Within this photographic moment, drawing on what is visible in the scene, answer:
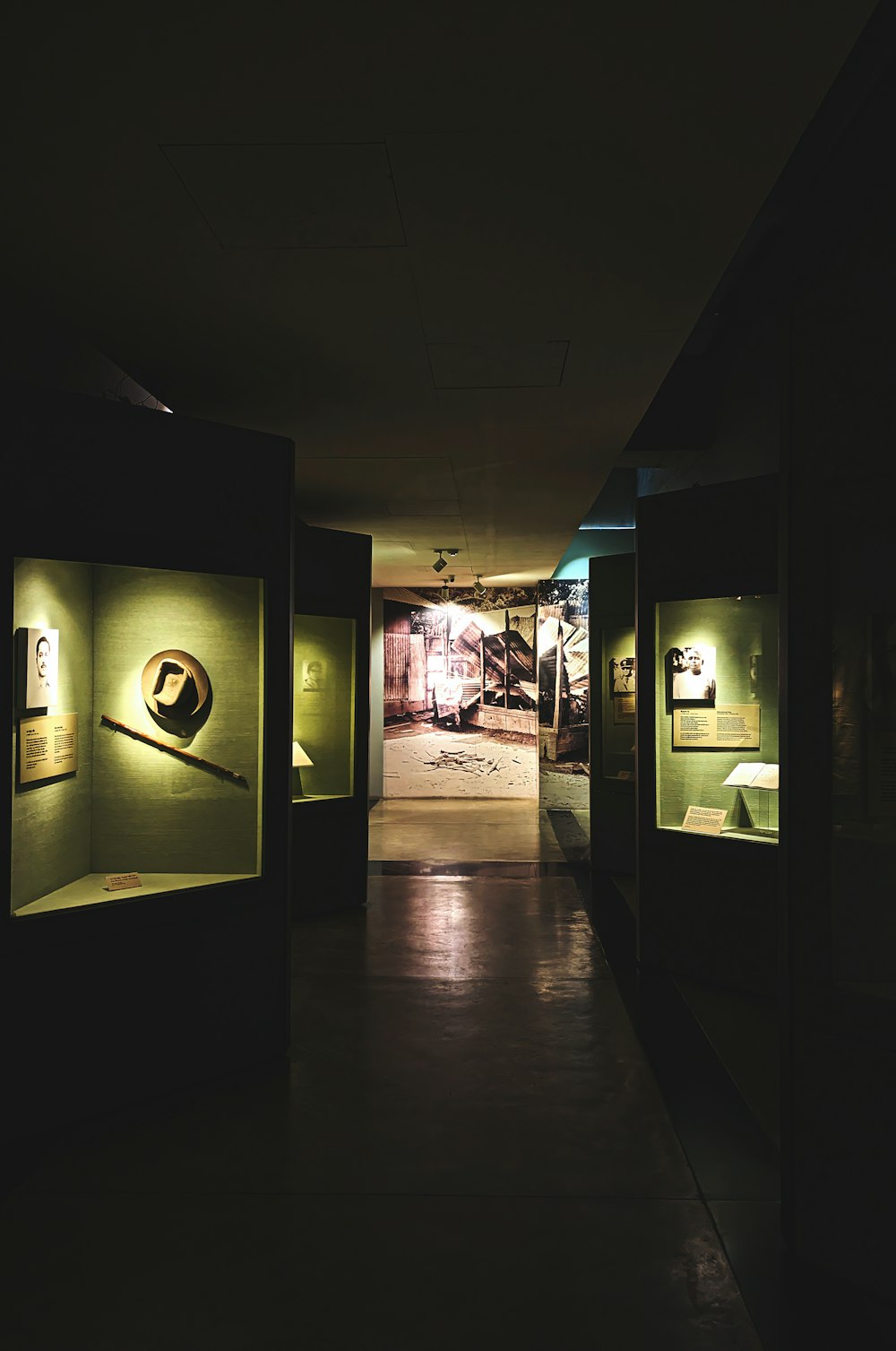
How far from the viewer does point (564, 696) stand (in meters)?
13.3

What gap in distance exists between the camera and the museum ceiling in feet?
7.18

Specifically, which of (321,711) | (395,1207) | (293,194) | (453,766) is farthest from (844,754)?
(453,766)

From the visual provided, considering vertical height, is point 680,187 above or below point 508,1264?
above

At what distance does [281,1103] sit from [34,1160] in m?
0.92

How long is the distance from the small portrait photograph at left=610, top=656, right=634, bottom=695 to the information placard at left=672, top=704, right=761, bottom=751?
297cm

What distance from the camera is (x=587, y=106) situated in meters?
2.46

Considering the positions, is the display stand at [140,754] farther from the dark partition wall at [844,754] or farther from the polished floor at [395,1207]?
the dark partition wall at [844,754]

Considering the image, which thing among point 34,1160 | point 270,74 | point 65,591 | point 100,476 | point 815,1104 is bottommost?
point 34,1160

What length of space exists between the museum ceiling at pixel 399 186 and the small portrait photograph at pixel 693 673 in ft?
4.85

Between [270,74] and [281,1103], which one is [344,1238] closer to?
[281,1103]

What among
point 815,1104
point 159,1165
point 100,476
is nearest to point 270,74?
point 100,476

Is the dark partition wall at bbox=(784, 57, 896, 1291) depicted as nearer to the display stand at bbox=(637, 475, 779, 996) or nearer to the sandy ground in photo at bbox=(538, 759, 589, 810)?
the display stand at bbox=(637, 475, 779, 996)

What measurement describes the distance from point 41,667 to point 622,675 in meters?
5.88

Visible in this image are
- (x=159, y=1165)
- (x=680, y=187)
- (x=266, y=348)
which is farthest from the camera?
(x=266, y=348)
